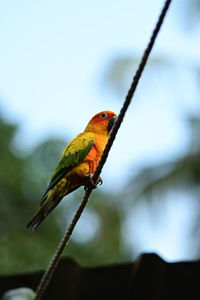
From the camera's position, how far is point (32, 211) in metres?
16.3

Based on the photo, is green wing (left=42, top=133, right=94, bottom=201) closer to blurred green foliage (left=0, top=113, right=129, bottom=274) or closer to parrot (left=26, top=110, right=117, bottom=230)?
parrot (left=26, top=110, right=117, bottom=230)

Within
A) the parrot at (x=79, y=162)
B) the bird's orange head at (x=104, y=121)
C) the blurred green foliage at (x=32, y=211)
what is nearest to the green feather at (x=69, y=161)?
the parrot at (x=79, y=162)

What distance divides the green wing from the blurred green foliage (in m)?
8.54

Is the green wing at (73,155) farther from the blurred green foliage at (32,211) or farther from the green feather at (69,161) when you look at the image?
the blurred green foliage at (32,211)

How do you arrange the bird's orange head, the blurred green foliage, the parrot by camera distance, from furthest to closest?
the blurred green foliage < the bird's orange head < the parrot

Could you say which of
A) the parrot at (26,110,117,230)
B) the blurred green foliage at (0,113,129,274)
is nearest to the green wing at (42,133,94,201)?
the parrot at (26,110,117,230)

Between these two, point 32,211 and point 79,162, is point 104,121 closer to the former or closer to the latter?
point 79,162

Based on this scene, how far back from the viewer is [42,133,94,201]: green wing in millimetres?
4254

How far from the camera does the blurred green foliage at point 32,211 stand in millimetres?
13625

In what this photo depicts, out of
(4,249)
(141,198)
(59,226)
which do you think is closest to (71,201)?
(59,226)

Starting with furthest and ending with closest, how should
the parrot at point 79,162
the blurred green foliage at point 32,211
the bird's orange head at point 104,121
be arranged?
the blurred green foliage at point 32,211
the bird's orange head at point 104,121
the parrot at point 79,162

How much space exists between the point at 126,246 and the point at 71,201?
1.61 metres

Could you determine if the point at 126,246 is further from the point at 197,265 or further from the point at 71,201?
the point at 197,265

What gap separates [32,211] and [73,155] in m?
12.1
